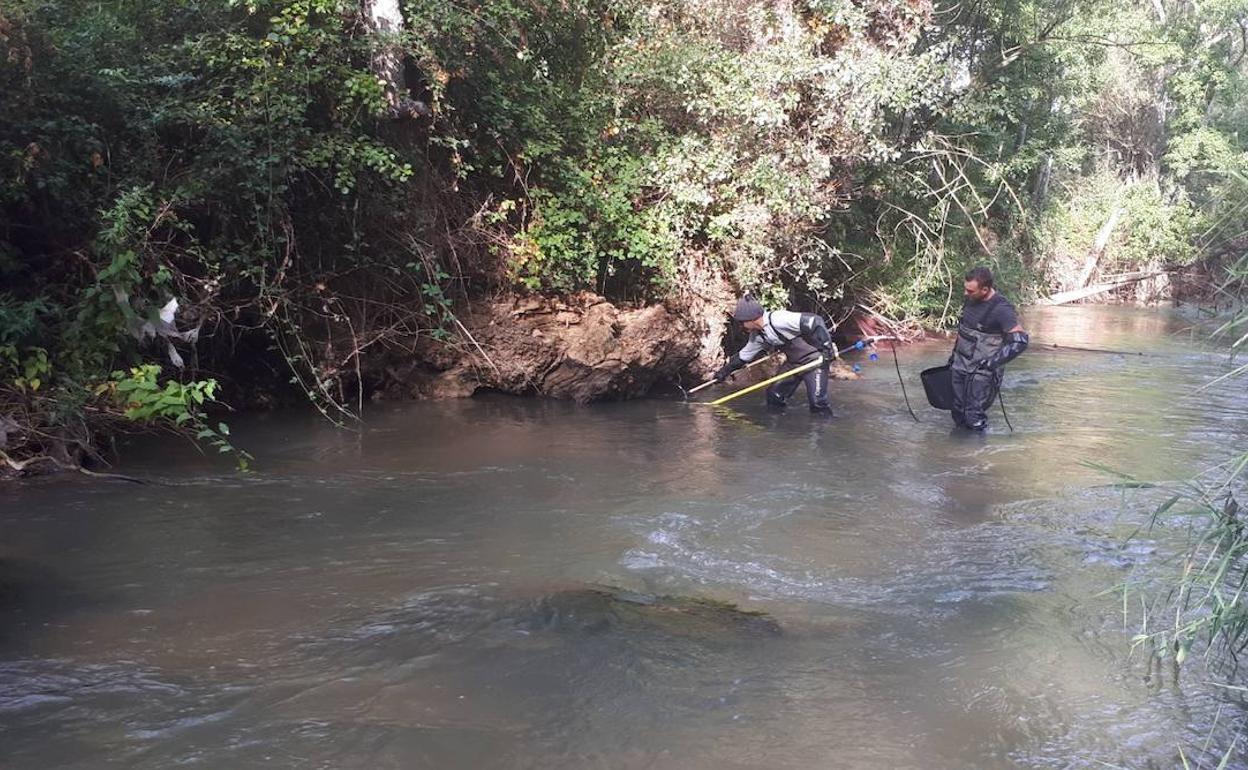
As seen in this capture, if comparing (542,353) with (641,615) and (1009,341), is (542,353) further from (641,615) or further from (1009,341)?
(641,615)

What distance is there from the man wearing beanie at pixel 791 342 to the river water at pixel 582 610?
5.16 ft

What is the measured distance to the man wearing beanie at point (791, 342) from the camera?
395 inches

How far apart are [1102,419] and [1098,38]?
979 cm

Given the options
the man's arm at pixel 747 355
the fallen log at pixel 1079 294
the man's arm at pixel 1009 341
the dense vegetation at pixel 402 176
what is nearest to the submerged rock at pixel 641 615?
the dense vegetation at pixel 402 176

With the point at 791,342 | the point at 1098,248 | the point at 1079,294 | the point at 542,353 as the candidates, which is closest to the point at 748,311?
the point at 791,342

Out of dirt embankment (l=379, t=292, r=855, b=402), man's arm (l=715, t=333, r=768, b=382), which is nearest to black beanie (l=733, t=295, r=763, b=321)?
man's arm (l=715, t=333, r=768, b=382)

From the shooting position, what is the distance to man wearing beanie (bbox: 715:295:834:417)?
10.0 metres

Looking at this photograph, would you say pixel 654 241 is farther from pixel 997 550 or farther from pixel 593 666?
pixel 593 666

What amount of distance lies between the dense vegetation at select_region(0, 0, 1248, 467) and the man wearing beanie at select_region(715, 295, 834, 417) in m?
1.41

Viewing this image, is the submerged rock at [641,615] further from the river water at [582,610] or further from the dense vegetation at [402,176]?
the dense vegetation at [402,176]

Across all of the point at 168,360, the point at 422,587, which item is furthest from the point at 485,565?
the point at 168,360

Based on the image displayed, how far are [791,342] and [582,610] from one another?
6005mm

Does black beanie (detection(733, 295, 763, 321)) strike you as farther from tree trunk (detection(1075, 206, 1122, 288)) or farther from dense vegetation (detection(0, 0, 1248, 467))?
tree trunk (detection(1075, 206, 1122, 288))

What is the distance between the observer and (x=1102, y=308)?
2692 centimetres
